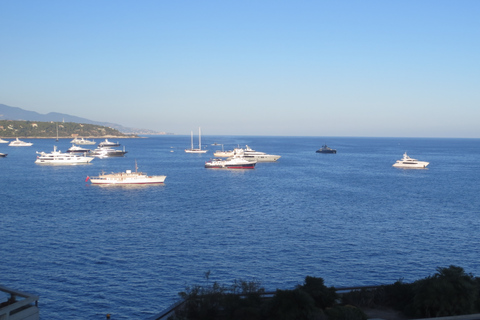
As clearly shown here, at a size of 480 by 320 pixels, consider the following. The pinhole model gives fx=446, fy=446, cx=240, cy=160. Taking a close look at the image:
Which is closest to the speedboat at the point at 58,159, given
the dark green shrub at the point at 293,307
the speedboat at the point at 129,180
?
the speedboat at the point at 129,180

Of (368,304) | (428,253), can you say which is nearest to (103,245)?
(368,304)

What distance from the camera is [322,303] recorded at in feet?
56.4

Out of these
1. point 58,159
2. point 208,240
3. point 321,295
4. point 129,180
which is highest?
point 58,159

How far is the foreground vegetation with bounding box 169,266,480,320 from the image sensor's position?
15578mm

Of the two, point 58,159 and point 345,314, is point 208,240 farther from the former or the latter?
point 58,159

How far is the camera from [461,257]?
30.5m

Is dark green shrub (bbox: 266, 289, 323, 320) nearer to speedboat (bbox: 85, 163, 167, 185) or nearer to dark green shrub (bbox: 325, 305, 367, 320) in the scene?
dark green shrub (bbox: 325, 305, 367, 320)

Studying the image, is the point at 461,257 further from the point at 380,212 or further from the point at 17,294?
the point at 17,294

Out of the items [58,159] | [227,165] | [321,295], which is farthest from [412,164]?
[321,295]

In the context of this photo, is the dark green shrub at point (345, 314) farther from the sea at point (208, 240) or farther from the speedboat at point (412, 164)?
the speedboat at point (412, 164)

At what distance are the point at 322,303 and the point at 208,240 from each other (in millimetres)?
17710

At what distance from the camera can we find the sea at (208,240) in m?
24.6

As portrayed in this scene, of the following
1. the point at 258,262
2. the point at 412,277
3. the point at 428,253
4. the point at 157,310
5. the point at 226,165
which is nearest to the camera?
the point at 157,310

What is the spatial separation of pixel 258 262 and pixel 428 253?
12254 mm
